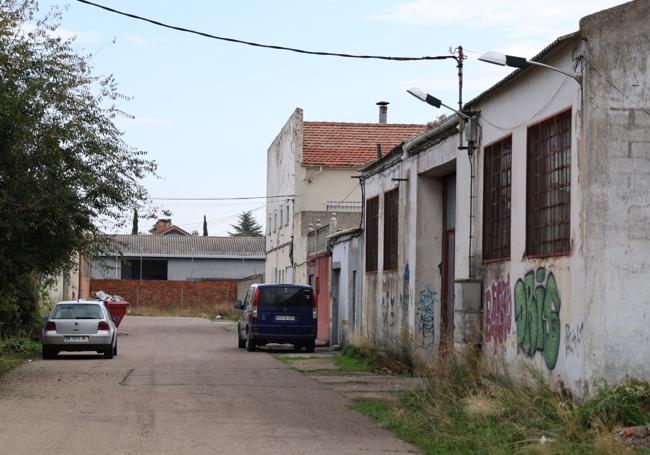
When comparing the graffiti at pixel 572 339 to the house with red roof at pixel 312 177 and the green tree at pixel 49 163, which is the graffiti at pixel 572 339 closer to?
the green tree at pixel 49 163

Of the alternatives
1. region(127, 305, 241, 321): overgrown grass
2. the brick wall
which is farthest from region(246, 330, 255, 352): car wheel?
the brick wall

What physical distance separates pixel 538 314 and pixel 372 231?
14.3 metres

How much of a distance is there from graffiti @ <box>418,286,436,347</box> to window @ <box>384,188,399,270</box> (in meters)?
2.63

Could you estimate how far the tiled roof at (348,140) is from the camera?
49281 mm

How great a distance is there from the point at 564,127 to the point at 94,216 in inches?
451

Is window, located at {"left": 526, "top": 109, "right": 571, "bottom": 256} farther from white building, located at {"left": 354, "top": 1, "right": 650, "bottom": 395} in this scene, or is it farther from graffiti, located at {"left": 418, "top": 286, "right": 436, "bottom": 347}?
graffiti, located at {"left": 418, "top": 286, "right": 436, "bottom": 347}

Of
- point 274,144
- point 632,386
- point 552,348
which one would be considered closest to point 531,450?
point 632,386

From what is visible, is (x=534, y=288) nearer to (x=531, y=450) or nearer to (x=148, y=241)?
(x=531, y=450)

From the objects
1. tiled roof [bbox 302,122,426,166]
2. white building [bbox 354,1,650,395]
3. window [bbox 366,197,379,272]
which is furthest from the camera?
tiled roof [bbox 302,122,426,166]

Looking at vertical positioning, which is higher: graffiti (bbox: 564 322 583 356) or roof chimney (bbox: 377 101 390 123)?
roof chimney (bbox: 377 101 390 123)

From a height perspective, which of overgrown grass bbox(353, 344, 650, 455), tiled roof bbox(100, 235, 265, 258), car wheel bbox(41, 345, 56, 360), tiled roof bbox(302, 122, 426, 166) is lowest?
car wheel bbox(41, 345, 56, 360)

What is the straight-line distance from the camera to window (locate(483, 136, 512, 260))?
17438mm

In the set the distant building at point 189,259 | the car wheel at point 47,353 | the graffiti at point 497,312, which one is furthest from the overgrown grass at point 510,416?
the distant building at point 189,259

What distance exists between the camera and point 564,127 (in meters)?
14.8
